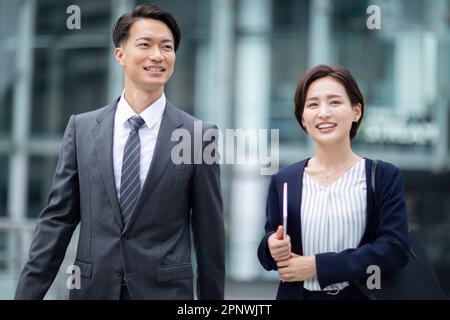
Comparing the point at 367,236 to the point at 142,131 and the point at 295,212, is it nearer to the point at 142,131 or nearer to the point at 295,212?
the point at 295,212

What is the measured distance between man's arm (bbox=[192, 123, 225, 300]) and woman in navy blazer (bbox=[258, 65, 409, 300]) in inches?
7.7

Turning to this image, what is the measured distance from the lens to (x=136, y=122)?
2.87 metres

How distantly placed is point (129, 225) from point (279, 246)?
1.64ft

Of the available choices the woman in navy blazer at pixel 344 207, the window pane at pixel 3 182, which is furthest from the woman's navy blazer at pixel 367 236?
the window pane at pixel 3 182

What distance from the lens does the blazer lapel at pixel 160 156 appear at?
2742 mm

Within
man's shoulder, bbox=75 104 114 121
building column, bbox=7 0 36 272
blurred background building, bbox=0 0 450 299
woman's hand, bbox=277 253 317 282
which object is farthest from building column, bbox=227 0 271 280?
woman's hand, bbox=277 253 317 282

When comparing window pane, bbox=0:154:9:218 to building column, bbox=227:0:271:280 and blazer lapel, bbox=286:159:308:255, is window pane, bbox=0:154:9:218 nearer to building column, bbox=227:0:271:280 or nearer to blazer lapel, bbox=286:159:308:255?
building column, bbox=227:0:271:280

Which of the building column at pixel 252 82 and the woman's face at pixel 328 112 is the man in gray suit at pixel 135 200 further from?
the building column at pixel 252 82

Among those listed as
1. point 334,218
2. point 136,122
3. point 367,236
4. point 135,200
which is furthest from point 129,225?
point 367,236

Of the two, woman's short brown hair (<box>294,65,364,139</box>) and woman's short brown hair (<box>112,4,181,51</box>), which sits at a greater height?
woman's short brown hair (<box>112,4,181,51</box>)

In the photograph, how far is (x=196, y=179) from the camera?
112 inches

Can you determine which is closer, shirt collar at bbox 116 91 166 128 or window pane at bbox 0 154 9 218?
shirt collar at bbox 116 91 166 128

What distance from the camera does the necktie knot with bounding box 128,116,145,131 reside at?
9.37 feet
